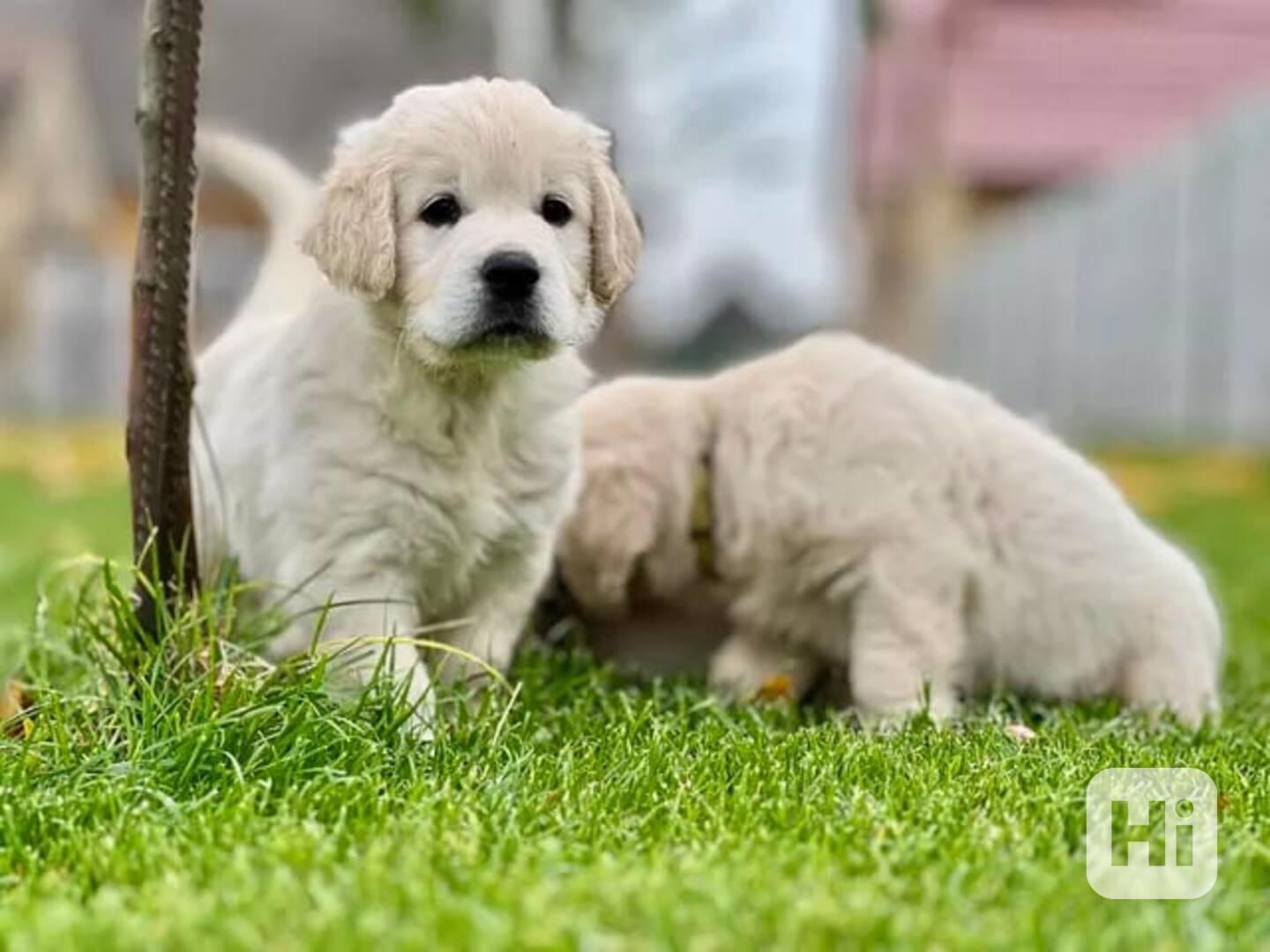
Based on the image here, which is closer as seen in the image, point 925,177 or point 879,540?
point 879,540

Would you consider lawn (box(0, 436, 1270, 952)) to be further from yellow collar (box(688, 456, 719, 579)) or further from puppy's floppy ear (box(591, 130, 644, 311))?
puppy's floppy ear (box(591, 130, 644, 311))

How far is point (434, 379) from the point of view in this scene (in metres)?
2.96

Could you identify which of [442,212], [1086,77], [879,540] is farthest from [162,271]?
[1086,77]

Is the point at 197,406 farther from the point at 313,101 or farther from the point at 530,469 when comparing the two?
the point at 313,101

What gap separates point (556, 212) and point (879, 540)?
35.8 inches

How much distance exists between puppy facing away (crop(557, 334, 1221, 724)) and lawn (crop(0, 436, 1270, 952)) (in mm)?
298

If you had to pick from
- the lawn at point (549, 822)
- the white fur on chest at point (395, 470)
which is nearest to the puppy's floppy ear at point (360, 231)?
the white fur on chest at point (395, 470)

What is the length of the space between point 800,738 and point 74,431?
39.8ft

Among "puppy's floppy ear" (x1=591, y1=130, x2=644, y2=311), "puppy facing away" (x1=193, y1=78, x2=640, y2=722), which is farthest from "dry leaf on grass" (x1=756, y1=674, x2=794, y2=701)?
"puppy's floppy ear" (x1=591, y1=130, x2=644, y2=311)

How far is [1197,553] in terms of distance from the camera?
6.11 m

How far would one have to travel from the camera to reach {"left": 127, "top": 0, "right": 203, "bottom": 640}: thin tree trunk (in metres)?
2.77

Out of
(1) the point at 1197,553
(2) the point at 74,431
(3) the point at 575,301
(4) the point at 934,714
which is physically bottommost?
(2) the point at 74,431

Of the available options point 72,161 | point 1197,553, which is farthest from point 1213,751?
point 72,161

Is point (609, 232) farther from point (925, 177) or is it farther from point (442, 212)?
point (925, 177)
